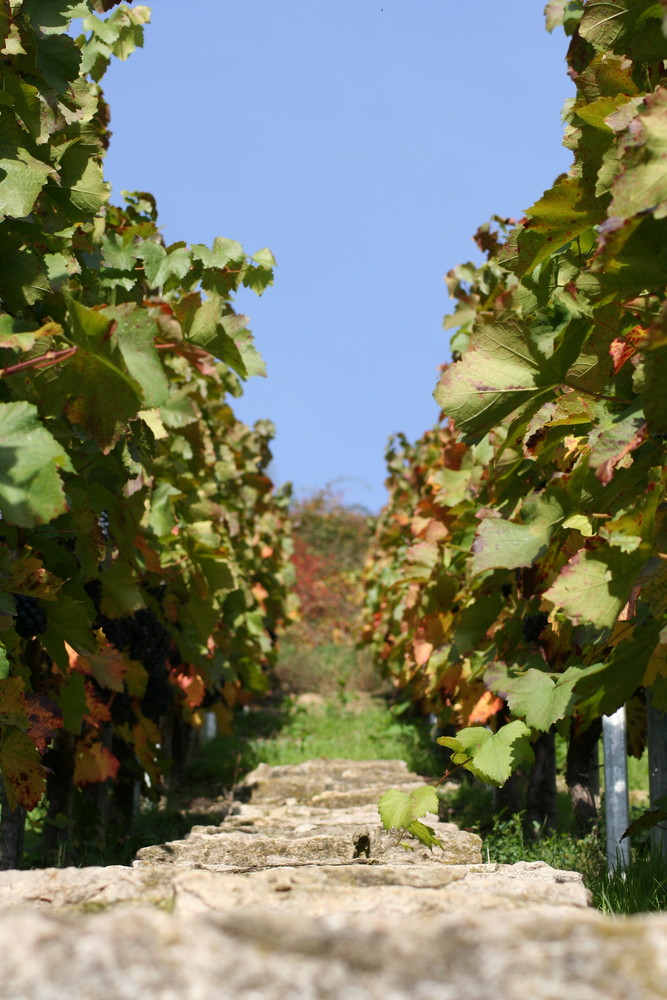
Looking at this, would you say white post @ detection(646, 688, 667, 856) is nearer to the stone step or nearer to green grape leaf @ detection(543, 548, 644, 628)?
green grape leaf @ detection(543, 548, 644, 628)

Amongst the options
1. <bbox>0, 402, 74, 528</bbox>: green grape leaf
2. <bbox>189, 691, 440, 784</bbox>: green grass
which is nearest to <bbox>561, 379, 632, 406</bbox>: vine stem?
<bbox>0, 402, 74, 528</bbox>: green grape leaf

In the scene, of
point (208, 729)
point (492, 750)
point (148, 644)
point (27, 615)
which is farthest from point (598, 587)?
point (208, 729)

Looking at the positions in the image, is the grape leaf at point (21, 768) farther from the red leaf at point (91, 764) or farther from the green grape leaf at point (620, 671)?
the red leaf at point (91, 764)

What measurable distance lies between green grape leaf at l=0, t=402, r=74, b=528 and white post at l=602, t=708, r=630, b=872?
2.65m

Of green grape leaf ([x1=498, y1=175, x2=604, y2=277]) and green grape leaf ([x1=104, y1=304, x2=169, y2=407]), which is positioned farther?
green grape leaf ([x1=498, y1=175, x2=604, y2=277])

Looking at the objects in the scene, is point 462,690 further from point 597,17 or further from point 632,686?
point 597,17

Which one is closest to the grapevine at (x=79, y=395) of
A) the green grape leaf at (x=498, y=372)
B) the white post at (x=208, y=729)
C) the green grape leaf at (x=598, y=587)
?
the green grape leaf at (x=498, y=372)

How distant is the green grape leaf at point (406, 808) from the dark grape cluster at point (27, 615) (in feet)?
3.56

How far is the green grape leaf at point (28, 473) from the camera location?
1.91 metres

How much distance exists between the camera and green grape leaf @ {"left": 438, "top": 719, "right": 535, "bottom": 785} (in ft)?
8.39

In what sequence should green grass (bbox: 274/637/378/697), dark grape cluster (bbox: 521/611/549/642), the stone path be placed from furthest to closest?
green grass (bbox: 274/637/378/697), dark grape cluster (bbox: 521/611/549/642), the stone path

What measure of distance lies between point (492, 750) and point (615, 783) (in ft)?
5.04

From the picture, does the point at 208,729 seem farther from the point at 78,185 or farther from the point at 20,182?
the point at 20,182

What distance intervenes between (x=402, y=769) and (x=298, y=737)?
3549mm
